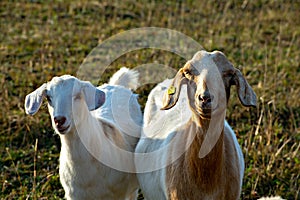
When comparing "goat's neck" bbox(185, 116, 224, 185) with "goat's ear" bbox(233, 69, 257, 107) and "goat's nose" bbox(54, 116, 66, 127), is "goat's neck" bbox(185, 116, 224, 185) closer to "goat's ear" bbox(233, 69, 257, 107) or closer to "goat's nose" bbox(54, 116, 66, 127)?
"goat's ear" bbox(233, 69, 257, 107)

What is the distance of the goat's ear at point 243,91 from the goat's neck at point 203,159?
240 mm

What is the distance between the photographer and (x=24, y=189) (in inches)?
234

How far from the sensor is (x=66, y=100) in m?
4.76

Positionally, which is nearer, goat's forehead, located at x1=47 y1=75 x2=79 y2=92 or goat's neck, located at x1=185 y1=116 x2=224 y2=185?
goat's neck, located at x1=185 y1=116 x2=224 y2=185

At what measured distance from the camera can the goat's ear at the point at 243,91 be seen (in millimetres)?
4289

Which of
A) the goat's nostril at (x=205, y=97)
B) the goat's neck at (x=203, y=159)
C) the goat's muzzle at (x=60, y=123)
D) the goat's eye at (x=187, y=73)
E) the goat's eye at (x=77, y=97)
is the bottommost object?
the goat's neck at (x=203, y=159)

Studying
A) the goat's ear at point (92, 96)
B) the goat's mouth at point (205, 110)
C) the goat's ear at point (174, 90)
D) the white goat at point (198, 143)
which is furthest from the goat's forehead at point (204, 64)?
the goat's ear at point (92, 96)

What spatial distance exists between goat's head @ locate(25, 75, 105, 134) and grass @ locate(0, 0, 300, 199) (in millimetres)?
442

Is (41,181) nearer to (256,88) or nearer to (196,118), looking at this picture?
(196,118)

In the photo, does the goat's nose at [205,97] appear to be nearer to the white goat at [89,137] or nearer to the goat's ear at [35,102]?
the white goat at [89,137]

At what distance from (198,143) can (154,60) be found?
4.25 metres

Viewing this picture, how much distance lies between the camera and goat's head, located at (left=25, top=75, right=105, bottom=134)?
4698 mm

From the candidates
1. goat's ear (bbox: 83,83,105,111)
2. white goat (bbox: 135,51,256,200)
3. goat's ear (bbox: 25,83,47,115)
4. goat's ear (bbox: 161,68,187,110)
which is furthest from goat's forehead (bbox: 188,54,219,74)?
goat's ear (bbox: 25,83,47,115)

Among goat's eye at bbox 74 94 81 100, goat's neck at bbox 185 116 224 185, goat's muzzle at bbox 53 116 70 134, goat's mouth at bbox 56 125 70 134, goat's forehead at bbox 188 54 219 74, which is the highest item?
goat's forehead at bbox 188 54 219 74
